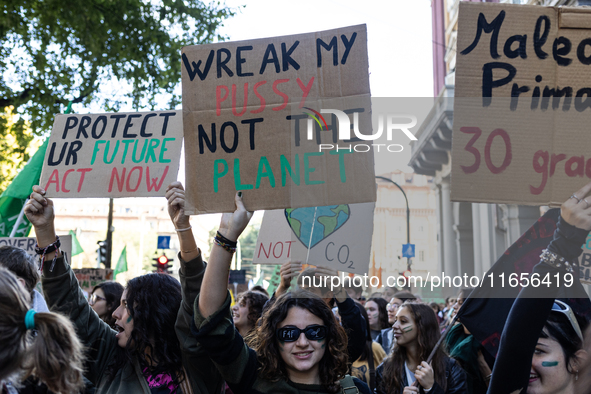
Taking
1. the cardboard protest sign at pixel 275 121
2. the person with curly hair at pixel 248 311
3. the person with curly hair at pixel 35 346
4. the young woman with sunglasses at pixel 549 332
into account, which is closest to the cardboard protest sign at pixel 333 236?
the person with curly hair at pixel 248 311

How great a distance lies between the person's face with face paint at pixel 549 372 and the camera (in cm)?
218

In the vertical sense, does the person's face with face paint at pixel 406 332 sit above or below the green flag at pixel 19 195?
below

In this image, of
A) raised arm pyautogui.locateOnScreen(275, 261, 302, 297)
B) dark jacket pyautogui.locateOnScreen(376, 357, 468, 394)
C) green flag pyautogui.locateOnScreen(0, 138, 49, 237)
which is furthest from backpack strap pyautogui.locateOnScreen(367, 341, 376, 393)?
green flag pyautogui.locateOnScreen(0, 138, 49, 237)

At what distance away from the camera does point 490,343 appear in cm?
311

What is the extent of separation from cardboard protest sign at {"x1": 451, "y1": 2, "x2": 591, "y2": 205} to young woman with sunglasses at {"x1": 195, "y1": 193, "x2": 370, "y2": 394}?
0.90 meters

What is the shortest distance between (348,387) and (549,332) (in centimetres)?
93

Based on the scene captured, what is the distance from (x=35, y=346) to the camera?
1781 mm

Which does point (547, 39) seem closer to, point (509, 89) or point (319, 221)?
point (509, 89)

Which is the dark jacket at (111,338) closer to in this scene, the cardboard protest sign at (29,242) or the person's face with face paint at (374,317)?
the cardboard protest sign at (29,242)

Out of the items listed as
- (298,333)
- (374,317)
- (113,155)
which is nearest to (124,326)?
(298,333)

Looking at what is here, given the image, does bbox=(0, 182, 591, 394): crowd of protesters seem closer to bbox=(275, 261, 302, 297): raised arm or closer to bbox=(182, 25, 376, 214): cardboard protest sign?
bbox=(182, 25, 376, 214): cardboard protest sign

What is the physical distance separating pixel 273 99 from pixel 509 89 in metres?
1.13

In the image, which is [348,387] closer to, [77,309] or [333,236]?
[77,309]

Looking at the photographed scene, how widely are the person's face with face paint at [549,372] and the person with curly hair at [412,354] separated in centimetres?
189
